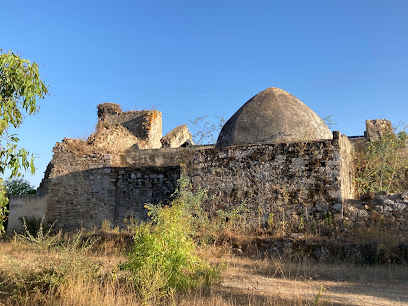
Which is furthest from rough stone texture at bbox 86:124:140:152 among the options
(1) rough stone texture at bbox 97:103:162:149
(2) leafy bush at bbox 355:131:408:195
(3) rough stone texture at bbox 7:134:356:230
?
(2) leafy bush at bbox 355:131:408:195

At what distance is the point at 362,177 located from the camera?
1068cm

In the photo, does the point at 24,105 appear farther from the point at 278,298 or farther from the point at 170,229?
the point at 278,298

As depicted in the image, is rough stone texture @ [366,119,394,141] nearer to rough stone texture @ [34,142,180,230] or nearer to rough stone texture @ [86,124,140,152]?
rough stone texture @ [34,142,180,230]

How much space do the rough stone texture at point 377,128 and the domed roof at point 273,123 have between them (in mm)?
4068

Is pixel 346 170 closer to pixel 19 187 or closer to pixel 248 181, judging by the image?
pixel 248 181

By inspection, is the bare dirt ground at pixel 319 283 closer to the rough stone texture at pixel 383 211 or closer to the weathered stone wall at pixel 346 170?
the rough stone texture at pixel 383 211

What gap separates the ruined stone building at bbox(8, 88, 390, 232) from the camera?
892cm

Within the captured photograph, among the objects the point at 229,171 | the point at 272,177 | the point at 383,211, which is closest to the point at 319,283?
the point at 383,211

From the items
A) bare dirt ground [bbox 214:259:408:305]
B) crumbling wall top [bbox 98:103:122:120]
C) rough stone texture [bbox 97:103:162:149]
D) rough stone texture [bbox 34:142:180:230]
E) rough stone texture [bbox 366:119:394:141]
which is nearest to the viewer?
bare dirt ground [bbox 214:259:408:305]

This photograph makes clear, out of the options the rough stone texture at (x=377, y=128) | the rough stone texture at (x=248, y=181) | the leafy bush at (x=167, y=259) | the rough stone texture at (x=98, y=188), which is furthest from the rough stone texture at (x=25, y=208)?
the rough stone texture at (x=377, y=128)

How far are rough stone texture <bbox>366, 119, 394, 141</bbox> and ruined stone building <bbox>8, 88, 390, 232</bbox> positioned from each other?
0.05m

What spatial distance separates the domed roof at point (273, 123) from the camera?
10070 mm

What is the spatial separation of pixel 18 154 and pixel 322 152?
6559 mm

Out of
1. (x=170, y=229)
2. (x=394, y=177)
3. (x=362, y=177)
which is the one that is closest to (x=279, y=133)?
(x=362, y=177)
